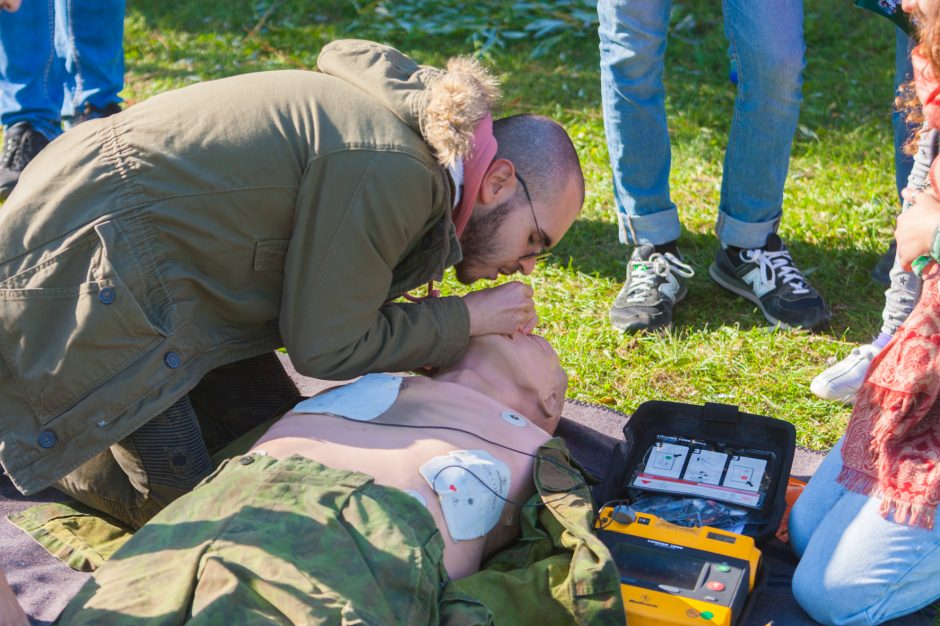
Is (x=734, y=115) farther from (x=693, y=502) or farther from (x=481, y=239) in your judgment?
(x=693, y=502)

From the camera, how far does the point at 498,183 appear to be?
3.15 meters

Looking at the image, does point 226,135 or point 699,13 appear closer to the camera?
point 226,135

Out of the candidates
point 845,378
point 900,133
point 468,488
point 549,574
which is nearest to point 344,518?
point 468,488

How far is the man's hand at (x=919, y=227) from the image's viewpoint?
8.45ft

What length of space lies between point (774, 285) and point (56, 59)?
360 cm

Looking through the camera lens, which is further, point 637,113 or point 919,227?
point 637,113

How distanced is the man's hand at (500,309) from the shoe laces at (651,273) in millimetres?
1180

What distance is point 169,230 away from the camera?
279 cm

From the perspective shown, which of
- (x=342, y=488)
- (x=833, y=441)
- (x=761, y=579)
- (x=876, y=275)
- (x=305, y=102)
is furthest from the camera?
(x=876, y=275)

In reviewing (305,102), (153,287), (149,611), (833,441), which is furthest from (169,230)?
(833,441)

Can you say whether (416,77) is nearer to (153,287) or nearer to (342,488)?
(153,287)

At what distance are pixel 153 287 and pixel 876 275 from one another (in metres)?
3.08

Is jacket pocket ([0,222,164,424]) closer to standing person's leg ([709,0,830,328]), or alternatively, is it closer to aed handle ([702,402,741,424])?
aed handle ([702,402,741,424])

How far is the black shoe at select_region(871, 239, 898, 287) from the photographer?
4578 mm
